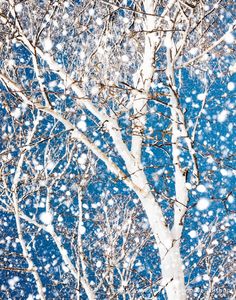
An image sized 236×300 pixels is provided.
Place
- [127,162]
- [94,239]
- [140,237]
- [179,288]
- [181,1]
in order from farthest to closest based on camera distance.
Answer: [94,239] → [140,237] → [127,162] → [179,288] → [181,1]

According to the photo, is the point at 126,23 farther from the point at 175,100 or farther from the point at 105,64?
the point at 175,100

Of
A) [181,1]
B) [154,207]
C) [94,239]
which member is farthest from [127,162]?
[94,239]

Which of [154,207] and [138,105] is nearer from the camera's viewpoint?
[154,207]

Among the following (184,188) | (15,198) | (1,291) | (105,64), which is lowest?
(184,188)

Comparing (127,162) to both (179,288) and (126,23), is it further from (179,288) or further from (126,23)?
(126,23)

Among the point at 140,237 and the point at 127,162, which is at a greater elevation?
the point at 140,237

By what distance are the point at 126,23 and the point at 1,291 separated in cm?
1761

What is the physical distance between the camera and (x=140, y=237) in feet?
36.5

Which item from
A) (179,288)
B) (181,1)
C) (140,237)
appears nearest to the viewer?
(181,1)

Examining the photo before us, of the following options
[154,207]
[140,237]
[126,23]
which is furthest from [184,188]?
[140,237]

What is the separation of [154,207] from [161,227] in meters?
0.26

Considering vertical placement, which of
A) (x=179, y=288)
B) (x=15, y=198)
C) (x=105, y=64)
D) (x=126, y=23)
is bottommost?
(x=179, y=288)

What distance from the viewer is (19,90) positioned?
14.7ft

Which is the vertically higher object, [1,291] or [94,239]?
[1,291]
